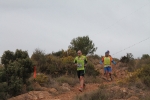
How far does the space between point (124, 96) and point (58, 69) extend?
7563 millimetres

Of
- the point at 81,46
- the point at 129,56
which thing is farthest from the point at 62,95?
the point at 81,46

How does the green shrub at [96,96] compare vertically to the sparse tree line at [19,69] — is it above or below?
below

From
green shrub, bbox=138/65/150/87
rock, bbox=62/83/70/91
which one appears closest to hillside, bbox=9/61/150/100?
rock, bbox=62/83/70/91

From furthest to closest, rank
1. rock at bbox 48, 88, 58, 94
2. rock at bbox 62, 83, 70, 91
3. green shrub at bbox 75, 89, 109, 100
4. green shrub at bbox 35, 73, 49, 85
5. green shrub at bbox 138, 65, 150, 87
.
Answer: green shrub at bbox 35, 73, 49, 85 → rock at bbox 62, 83, 70, 91 → rock at bbox 48, 88, 58, 94 → green shrub at bbox 138, 65, 150, 87 → green shrub at bbox 75, 89, 109, 100

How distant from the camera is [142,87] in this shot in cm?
916

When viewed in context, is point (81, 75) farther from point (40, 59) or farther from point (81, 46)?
point (81, 46)

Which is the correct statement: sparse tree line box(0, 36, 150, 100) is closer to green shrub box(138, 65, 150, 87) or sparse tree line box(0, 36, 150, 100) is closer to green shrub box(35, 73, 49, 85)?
green shrub box(35, 73, 49, 85)

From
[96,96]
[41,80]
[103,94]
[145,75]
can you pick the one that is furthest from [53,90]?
[145,75]

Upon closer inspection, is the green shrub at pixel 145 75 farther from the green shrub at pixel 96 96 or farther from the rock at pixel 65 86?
the rock at pixel 65 86

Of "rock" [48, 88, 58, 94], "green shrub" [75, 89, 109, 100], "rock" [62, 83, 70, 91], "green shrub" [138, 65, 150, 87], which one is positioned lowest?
"green shrub" [75, 89, 109, 100]

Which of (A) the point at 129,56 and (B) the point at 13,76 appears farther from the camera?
A: (A) the point at 129,56

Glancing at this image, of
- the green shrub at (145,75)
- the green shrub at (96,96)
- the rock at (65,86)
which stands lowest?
Result: the green shrub at (96,96)

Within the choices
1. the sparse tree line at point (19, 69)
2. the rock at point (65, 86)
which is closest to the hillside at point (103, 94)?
the rock at point (65, 86)

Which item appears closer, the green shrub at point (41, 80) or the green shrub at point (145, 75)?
the green shrub at point (145, 75)
